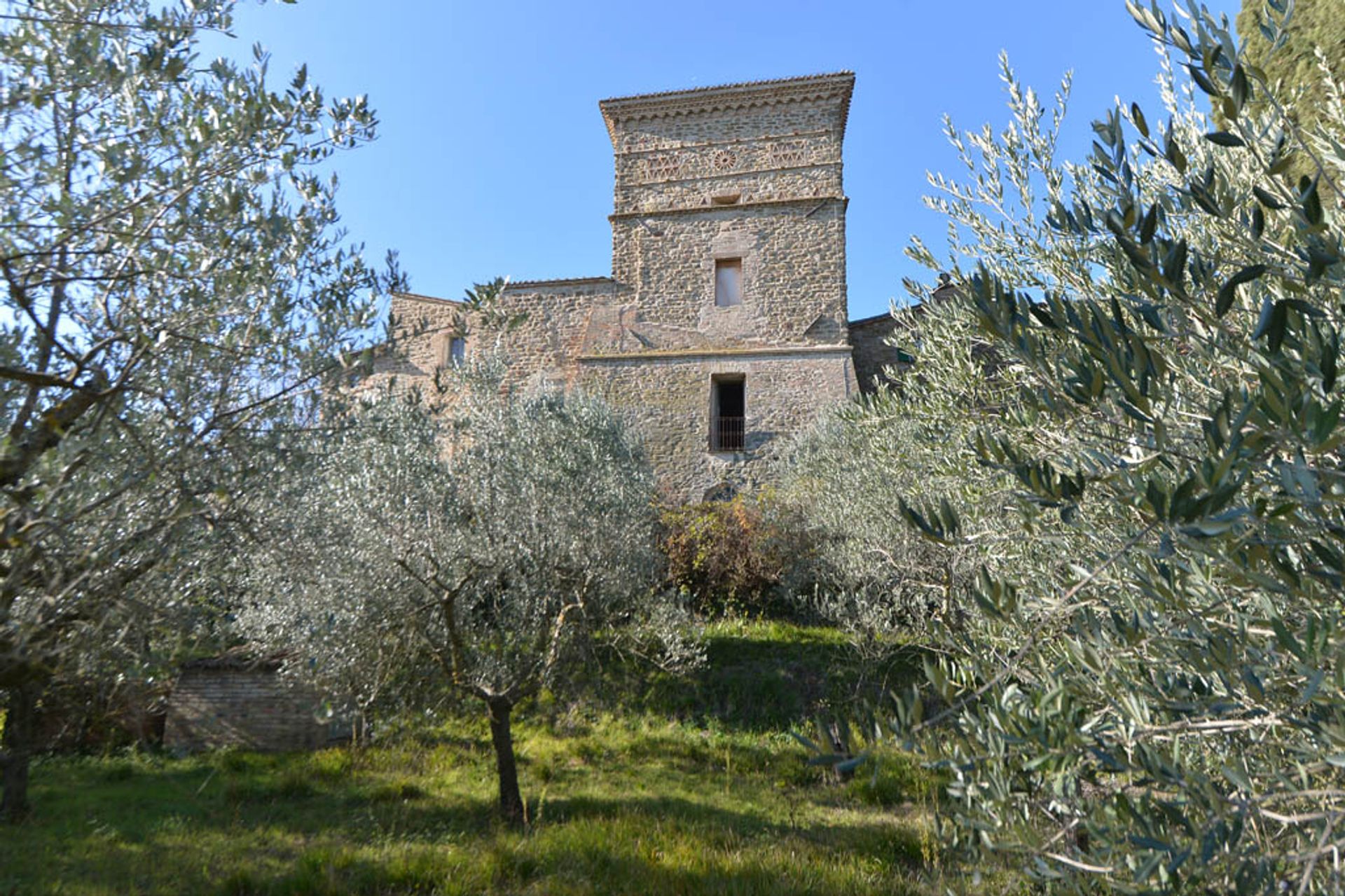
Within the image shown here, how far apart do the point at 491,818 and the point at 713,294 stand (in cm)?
1385

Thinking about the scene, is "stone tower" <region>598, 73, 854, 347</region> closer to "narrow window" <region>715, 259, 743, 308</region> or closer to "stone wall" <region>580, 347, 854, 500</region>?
"narrow window" <region>715, 259, 743, 308</region>

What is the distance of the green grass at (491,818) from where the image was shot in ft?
17.6

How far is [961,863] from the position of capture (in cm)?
516

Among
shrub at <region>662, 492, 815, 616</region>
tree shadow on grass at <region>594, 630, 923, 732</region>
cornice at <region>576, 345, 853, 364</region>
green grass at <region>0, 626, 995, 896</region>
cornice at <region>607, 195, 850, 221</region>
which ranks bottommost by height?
green grass at <region>0, 626, 995, 896</region>

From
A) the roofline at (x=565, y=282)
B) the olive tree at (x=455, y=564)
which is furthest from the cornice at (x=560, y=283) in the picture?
the olive tree at (x=455, y=564)

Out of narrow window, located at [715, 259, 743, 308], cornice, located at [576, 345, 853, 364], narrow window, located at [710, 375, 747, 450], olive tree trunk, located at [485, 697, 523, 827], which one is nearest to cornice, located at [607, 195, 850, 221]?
Answer: narrow window, located at [715, 259, 743, 308]

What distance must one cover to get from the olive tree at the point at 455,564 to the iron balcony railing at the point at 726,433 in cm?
915

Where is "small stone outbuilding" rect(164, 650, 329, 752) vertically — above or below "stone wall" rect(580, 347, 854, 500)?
below

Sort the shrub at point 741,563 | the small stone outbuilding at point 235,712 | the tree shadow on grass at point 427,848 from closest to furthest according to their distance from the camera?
the tree shadow on grass at point 427,848 < the small stone outbuilding at point 235,712 < the shrub at point 741,563

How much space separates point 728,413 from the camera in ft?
60.2

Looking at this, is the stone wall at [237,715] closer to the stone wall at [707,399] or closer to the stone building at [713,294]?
the stone wall at [707,399]

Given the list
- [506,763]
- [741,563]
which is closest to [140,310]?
[506,763]

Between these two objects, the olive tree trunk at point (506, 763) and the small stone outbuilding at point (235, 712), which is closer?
the olive tree trunk at point (506, 763)

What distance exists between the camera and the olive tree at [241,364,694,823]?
6.26m
